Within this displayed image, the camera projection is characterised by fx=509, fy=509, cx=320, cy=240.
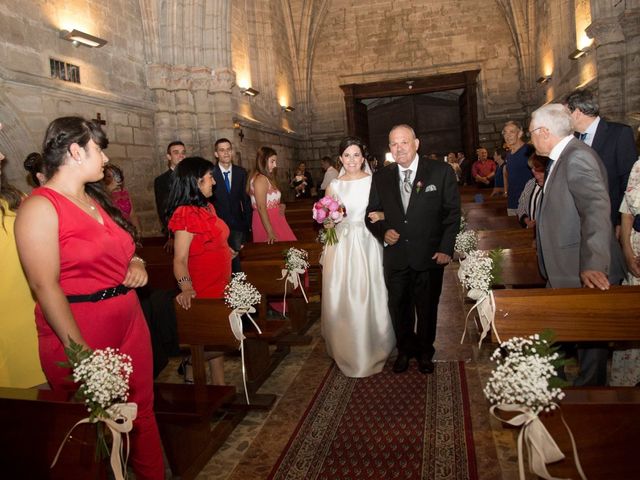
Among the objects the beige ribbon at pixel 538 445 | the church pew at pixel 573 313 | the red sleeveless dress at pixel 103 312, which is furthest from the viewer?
the church pew at pixel 573 313

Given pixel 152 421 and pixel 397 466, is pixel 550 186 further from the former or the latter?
pixel 152 421

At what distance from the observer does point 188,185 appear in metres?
3.50

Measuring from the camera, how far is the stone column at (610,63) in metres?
8.82

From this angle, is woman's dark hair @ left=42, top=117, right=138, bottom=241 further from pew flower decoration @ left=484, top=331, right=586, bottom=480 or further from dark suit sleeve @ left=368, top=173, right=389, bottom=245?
dark suit sleeve @ left=368, top=173, right=389, bottom=245

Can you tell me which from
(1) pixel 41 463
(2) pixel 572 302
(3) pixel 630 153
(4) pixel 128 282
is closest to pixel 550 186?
(2) pixel 572 302

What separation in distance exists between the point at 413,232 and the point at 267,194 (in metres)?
2.35

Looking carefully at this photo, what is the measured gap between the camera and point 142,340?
2412mm

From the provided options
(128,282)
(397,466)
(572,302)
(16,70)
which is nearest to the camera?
(128,282)

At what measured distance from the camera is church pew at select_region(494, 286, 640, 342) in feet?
8.22

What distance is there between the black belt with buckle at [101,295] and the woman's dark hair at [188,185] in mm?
1237

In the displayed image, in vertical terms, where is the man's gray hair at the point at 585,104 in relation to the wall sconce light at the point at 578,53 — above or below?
below

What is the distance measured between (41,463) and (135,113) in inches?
325

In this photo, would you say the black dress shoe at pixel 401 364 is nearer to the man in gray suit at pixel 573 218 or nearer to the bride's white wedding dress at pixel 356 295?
the bride's white wedding dress at pixel 356 295

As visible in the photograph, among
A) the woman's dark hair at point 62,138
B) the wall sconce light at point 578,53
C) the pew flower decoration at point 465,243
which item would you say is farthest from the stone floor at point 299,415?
the wall sconce light at point 578,53
